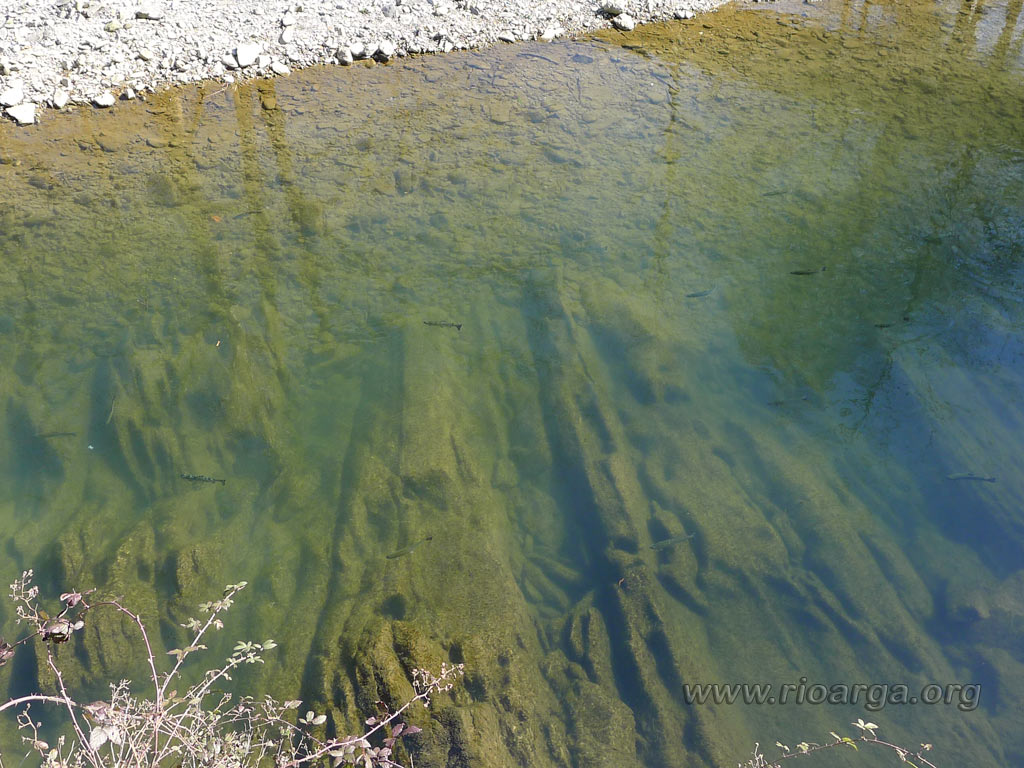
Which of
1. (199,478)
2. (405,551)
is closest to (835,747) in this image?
(405,551)

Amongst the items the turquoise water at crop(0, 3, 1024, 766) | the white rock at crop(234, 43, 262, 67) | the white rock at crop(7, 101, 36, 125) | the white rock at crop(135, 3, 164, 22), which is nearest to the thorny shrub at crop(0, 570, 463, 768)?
the turquoise water at crop(0, 3, 1024, 766)

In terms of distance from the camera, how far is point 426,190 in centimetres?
554

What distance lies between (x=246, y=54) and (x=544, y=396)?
515cm

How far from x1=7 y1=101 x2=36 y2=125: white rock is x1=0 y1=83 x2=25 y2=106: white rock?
2.1 inches

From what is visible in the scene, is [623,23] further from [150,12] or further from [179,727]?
[179,727]

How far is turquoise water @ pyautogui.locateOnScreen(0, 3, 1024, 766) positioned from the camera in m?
3.03

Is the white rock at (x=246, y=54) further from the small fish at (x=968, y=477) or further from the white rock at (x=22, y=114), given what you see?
the small fish at (x=968, y=477)

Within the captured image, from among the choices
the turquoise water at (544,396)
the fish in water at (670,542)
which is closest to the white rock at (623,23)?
the turquoise water at (544,396)

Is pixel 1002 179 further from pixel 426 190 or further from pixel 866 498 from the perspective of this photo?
pixel 426 190

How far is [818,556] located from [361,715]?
7.51 ft

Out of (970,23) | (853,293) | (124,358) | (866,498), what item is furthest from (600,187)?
(970,23)

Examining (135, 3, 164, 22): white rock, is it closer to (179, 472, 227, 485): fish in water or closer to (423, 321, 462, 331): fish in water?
(423, 321, 462, 331): fish in water

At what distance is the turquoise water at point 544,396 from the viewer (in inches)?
119

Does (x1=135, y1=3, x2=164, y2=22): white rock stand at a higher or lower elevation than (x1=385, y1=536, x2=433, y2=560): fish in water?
higher
